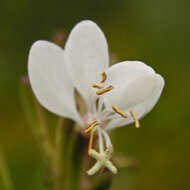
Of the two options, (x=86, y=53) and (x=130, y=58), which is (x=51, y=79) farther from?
(x=130, y=58)

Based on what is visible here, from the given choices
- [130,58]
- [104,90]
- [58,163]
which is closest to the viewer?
[104,90]

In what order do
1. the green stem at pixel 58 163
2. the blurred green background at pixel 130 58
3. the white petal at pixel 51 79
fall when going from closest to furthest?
1. the white petal at pixel 51 79
2. the green stem at pixel 58 163
3. the blurred green background at pixel 130 58

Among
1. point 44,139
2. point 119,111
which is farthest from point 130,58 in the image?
point 119,111

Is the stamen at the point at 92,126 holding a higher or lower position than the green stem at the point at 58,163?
higher

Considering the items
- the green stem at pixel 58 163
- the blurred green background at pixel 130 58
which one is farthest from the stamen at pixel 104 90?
the blurred green background at pixel 130 58

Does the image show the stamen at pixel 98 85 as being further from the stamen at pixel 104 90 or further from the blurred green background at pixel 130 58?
the blurred green background at pixel 130 58

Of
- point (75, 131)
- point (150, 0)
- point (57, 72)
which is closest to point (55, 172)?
point (75, 131)

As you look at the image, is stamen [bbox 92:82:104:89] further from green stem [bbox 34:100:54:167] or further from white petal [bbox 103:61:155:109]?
green stem [bbox 34:100:54:167]
